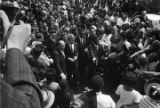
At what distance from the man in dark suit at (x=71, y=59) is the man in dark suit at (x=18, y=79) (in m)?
7.08

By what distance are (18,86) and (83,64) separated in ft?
24.8

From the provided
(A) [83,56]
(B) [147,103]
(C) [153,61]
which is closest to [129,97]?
(B) [147,103]

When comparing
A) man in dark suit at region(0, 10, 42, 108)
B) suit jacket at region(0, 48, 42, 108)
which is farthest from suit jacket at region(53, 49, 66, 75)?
suit jacket at region(0, 48, 42, 108)

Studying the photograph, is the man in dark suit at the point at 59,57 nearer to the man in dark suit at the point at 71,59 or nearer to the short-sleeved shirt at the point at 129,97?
the man in dark suit at the point at 71,59

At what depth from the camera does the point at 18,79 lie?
1.24 meters

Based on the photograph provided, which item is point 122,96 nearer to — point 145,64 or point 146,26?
point 145,64

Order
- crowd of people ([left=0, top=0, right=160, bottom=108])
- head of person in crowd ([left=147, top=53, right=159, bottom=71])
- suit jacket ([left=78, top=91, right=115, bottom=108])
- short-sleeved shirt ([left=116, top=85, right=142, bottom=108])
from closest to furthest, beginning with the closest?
crowd of people ([left=0, top=0, right=160, bottom=108])
suit jacket ([left=78, top=91, right=115, bottom=108])
short-sleeved shirt ([left=116, top=85, right=142, bottom=108])
head of person in crowd ([left=147, top=53, right=159, bottom=71])

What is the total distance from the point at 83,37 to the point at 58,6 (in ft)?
26.3

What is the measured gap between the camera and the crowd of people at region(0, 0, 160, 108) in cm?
132

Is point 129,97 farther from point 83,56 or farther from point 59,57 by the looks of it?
point 83,56

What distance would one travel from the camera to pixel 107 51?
9.05 m

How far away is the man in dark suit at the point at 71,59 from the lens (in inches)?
338

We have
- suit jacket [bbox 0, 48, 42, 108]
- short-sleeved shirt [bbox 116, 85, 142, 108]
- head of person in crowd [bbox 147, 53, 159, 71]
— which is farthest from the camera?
head of person in crowd [bbox 147, 53, 159, 71]

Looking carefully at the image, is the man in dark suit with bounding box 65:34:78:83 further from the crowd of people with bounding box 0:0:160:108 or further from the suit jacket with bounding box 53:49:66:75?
the suit jacket with bounding box 53:49:66:75
